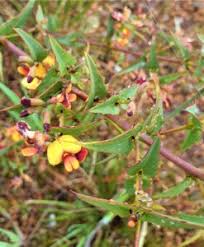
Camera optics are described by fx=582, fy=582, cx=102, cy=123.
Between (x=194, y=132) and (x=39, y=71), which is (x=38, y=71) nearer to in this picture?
(x=39, y=71)

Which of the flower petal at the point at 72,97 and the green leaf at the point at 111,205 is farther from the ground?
the flower petal at the point at 72,97

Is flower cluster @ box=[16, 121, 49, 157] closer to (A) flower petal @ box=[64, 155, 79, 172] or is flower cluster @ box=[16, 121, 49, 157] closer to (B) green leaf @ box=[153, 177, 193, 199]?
(A) flower petal @ box=[64, 155, 79, 172]

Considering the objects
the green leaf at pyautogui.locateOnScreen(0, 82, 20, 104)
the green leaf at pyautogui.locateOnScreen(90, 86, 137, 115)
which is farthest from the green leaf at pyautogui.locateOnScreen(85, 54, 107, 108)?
the green leaf at pyautogui.locateOnScreen(0, 82, 20, 104)

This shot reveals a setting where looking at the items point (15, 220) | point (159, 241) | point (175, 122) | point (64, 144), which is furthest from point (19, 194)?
point (64, 144)

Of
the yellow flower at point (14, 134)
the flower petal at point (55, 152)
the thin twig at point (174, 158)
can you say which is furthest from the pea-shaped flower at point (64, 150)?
the yellow flower at point (14, 134)

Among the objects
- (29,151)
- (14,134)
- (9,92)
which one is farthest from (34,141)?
(14,134)

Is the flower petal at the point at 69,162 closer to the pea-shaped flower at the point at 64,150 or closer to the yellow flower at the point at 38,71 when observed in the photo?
the pea-shaped flower at the point at 64,150
